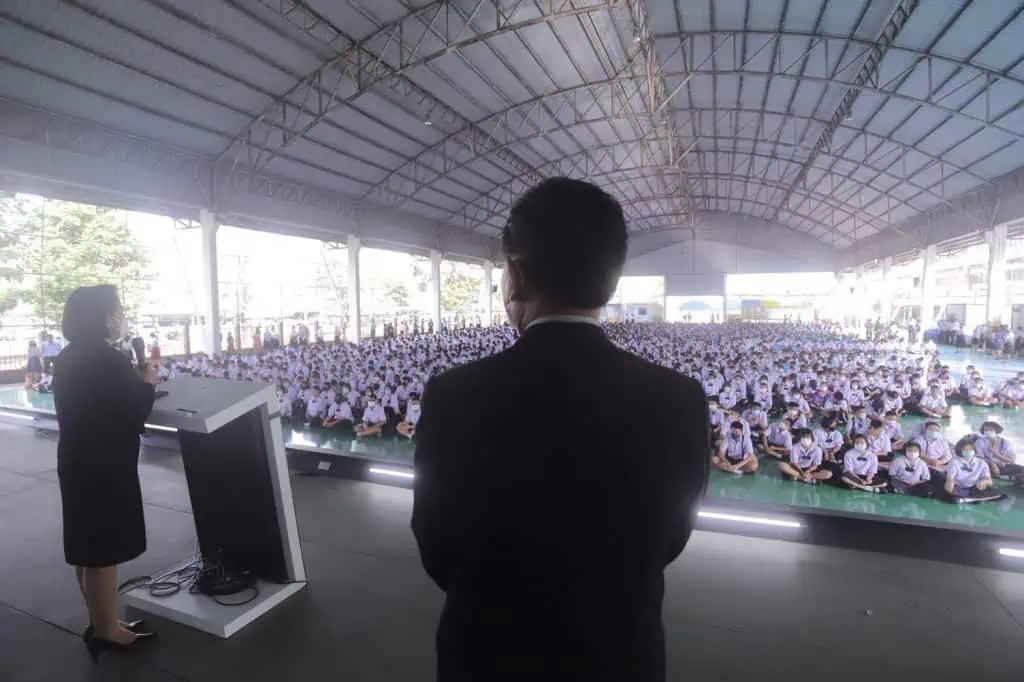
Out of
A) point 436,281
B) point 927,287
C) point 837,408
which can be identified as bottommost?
point 837,408

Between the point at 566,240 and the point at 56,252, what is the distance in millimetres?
26253

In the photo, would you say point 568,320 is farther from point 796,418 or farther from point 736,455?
point 796,418

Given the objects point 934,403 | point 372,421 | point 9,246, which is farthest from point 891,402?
point 9,246

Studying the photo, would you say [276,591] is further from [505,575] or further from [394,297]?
[394,297]

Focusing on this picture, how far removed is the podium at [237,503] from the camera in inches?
117

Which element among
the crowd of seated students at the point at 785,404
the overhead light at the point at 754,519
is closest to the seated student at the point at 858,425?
the crowd of seated students at the point at 785,404

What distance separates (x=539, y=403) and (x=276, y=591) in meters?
3.16

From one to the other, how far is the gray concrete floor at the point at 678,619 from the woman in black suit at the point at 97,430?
709mm

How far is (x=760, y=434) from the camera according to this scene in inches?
299

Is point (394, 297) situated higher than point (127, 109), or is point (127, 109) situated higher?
point (127, 109)

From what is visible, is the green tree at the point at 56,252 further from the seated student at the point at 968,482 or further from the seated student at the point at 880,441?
the seated student at the point at 968,482

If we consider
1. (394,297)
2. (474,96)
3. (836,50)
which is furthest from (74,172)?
(394,297)

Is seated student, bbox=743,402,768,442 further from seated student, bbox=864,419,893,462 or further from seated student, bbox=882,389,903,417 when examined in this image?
seated student, bbox=882,389,903,417

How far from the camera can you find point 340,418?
8.85 m
